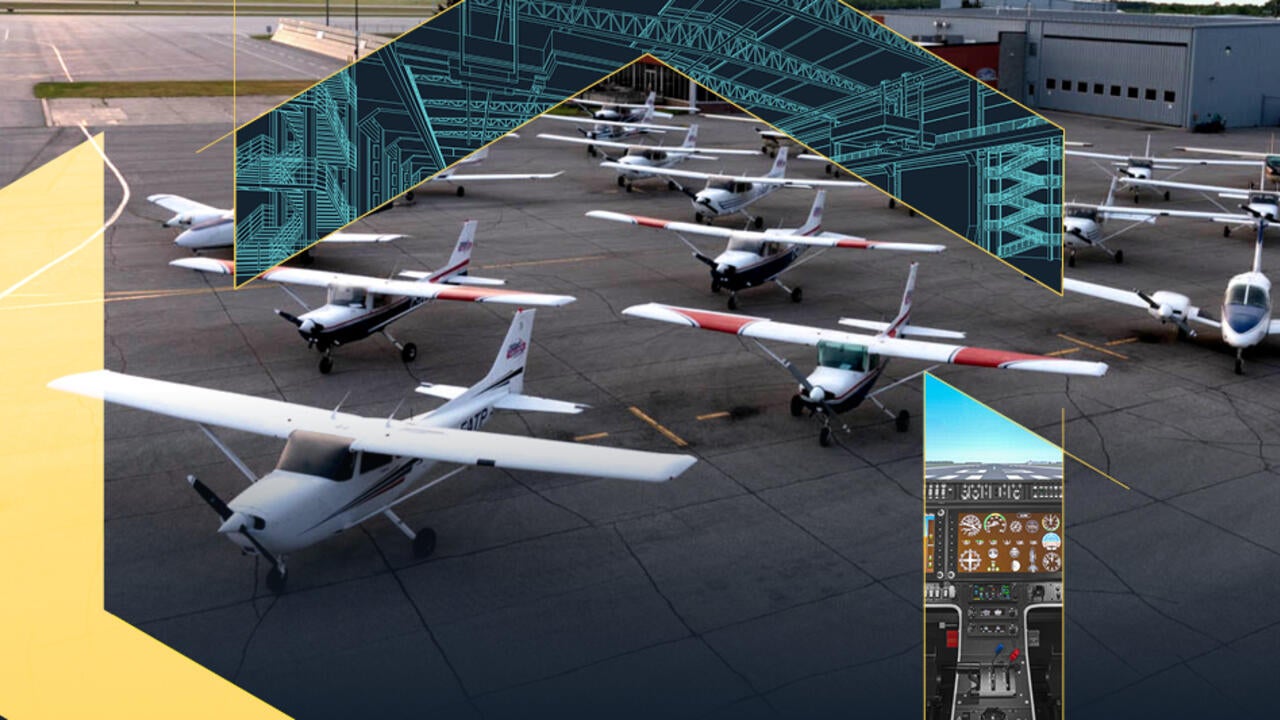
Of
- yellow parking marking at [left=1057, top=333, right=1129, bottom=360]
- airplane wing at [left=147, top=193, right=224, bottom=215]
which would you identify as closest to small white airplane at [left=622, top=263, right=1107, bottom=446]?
yellow parking marking at [left=1057, top=333, right=1129, bottom=360]

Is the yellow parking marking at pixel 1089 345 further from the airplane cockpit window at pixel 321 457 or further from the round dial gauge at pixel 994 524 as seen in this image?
the round dial gauge at pixel 994 524

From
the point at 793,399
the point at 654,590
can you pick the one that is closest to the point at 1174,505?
the point at 793,399

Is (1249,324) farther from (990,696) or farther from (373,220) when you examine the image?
(373,220)

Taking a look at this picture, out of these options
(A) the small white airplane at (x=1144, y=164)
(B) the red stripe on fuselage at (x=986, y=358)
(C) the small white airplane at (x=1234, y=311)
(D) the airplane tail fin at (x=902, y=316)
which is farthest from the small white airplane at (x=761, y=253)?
(A) the small white airplane at (x=1144, y=164)

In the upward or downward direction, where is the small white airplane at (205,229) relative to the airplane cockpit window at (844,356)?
upward

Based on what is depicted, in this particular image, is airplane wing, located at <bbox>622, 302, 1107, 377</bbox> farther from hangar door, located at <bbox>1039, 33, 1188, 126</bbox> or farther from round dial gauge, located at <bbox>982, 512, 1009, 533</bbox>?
hangar door, located at <bbox>1039, 33, 1188, 126</bbox>

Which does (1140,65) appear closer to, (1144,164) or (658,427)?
(1144,164)
